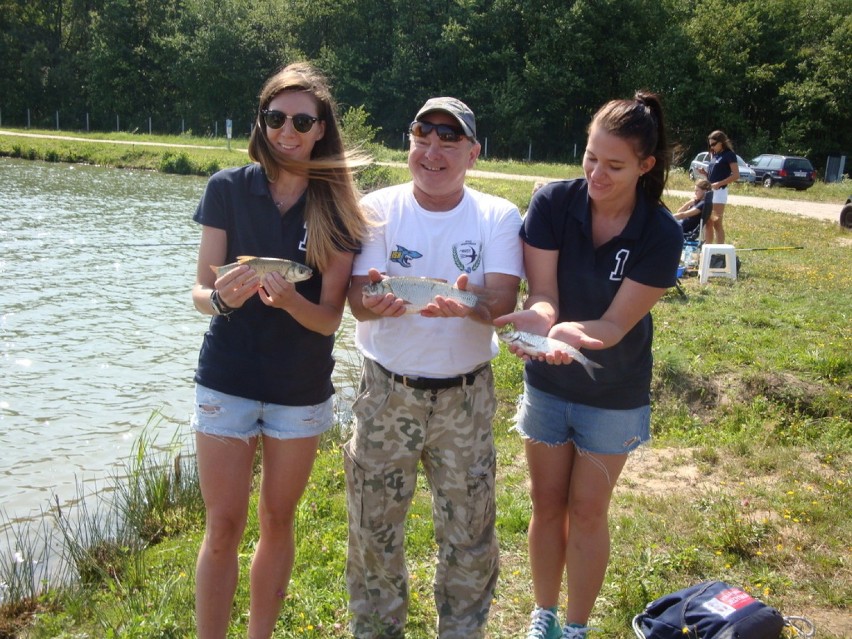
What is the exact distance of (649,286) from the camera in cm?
333

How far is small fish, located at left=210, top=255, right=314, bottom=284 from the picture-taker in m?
3.07

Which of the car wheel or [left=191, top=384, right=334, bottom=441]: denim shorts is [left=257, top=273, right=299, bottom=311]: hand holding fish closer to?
[left=191, top=384, right=334, bottom=441]: denim shorts

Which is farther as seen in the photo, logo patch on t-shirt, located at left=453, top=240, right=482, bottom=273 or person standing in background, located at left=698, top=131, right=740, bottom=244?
person standing in background, located at left=698, top=131, right=740, bottom=244

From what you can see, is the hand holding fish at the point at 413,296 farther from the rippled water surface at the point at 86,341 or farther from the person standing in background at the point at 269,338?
the rippled water surface at the point at 86,341

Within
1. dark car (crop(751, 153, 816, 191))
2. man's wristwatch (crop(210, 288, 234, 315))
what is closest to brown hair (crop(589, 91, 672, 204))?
man's wristwatch (crop(210, 288, 234, 315))

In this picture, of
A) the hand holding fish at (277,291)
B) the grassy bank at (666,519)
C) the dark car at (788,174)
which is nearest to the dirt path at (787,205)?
the dark car at (788,174)

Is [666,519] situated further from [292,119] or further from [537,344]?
[292,119]

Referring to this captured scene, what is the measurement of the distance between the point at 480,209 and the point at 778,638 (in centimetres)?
249

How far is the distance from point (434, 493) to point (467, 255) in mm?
1102

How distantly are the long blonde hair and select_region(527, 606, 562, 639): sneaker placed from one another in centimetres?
197

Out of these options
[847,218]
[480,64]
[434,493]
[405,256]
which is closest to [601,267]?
[405,256]

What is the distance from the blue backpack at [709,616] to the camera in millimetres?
3559

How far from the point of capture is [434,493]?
3.55 m

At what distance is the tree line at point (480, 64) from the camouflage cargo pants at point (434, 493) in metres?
41.4
